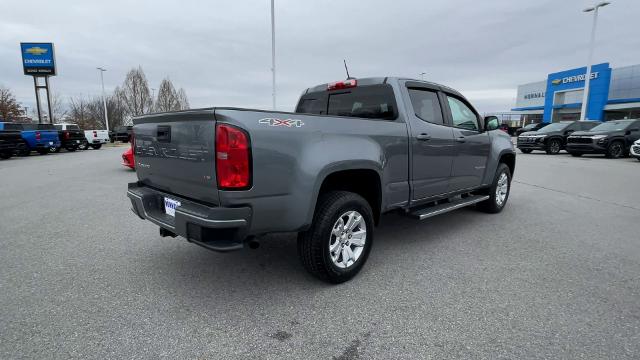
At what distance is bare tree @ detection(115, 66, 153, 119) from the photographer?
168ft

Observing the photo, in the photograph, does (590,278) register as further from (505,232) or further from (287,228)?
(287,228)

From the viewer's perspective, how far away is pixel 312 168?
2.70m

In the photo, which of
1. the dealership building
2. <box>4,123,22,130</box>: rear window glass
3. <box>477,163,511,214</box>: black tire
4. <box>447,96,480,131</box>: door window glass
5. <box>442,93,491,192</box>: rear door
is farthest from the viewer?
the dealership building

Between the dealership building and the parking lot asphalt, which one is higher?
the dealership building

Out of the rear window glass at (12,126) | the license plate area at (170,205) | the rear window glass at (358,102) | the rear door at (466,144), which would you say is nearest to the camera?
the license plate area at (170,205)

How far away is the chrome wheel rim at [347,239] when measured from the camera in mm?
3074

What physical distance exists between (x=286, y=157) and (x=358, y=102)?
71.0 inches

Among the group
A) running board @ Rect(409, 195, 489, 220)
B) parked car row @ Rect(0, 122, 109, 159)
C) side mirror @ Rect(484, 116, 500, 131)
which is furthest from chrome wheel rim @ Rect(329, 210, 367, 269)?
parked car row @ Rect(0, 122, 109, 159)

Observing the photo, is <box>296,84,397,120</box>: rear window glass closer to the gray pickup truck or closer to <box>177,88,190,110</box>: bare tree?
the gray pickup truck

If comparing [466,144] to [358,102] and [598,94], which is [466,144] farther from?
[598,94]

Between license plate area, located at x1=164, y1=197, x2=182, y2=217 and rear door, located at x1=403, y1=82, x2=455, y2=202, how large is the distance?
232 cm

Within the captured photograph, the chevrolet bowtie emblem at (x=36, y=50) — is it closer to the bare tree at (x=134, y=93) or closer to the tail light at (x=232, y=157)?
the bare tree at (x=134, y=93)

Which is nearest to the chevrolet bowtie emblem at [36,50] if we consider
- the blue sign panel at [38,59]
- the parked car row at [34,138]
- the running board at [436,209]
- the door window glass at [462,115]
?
the blue sign panel at [38,59]

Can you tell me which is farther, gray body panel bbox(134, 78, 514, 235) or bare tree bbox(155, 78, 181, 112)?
bare tree bbox(155, 78, 181, 112)
